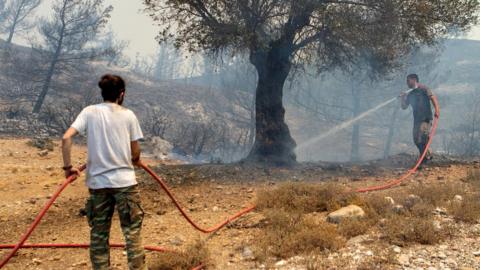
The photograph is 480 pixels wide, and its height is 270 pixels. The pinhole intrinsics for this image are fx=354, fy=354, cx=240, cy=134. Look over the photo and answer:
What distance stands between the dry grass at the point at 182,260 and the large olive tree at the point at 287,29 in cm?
635

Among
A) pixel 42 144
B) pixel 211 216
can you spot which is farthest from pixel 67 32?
pixel 211 216

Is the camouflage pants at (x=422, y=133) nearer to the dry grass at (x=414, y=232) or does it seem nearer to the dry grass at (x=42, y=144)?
the dry grass at (x=414, y=232)

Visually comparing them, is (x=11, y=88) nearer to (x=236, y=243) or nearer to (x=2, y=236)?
(x=2, y=236)

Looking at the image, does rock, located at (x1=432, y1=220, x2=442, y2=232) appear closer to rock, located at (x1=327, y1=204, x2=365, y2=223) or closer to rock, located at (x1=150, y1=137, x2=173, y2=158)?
rock, located at (x1=327, y1=204, x2=365, y2=223)

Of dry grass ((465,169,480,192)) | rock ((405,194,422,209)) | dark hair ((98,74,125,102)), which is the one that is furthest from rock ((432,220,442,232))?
dark hair ((98,74,125,102))

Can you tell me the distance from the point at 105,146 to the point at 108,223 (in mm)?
729

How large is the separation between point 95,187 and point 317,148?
2984 cm

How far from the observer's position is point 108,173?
10.4ft

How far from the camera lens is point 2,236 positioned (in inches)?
189

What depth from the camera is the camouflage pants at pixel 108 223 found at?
3209mm

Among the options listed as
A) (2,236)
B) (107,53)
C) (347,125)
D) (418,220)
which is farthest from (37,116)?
(347,125)

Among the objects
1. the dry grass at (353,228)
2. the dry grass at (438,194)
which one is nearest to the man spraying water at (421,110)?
the dry grass at (438,194)

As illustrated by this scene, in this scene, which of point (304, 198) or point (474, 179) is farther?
point (474, 179)

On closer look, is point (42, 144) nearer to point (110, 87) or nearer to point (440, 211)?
point (110, 87)
